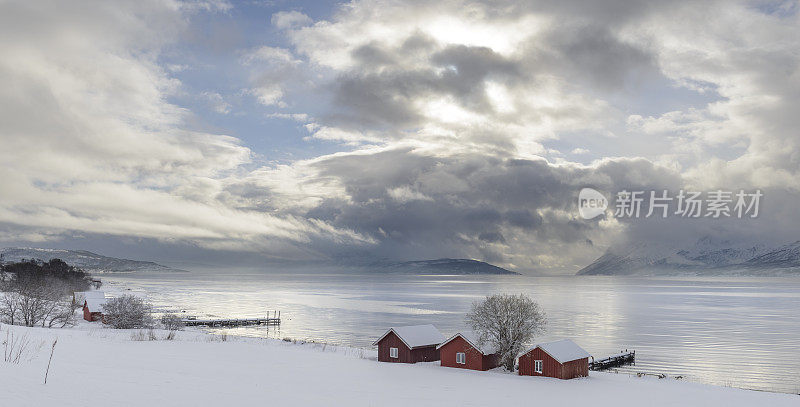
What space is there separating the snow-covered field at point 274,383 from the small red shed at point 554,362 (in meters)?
1.31

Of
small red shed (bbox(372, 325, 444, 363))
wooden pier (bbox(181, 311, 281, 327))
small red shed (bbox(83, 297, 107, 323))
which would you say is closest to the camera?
small red shed (bbox(372, 325, 444, 363))

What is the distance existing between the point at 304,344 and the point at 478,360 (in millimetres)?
26033

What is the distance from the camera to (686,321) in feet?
369

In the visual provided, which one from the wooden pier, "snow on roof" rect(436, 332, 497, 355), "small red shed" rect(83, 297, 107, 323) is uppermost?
"snow on roof" rect(436, 332, 497, 355)

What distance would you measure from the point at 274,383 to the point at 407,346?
1968 centimetres

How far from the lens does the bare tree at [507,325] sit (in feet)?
160

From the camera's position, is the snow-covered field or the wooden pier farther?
the wooden pier

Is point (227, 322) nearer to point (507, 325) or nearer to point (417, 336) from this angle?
point (417, 336)

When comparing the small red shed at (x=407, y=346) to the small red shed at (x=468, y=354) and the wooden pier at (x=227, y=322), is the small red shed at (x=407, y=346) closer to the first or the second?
the small red shed at (x=468, y=354)

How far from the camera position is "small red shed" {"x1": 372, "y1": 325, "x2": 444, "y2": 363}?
5141cm

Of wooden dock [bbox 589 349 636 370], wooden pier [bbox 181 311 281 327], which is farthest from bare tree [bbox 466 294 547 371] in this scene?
wooden pier [bbox 181 311 281 327]

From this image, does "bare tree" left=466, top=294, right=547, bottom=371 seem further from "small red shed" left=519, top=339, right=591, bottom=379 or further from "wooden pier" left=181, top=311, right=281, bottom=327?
"wooden pier" left=181, top=311, right=281, bottom=327

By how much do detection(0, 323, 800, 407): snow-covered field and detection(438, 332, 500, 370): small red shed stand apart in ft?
6.10

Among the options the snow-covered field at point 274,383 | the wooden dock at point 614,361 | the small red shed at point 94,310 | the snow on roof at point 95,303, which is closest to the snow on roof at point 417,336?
the snow-covered field at point 274,383
